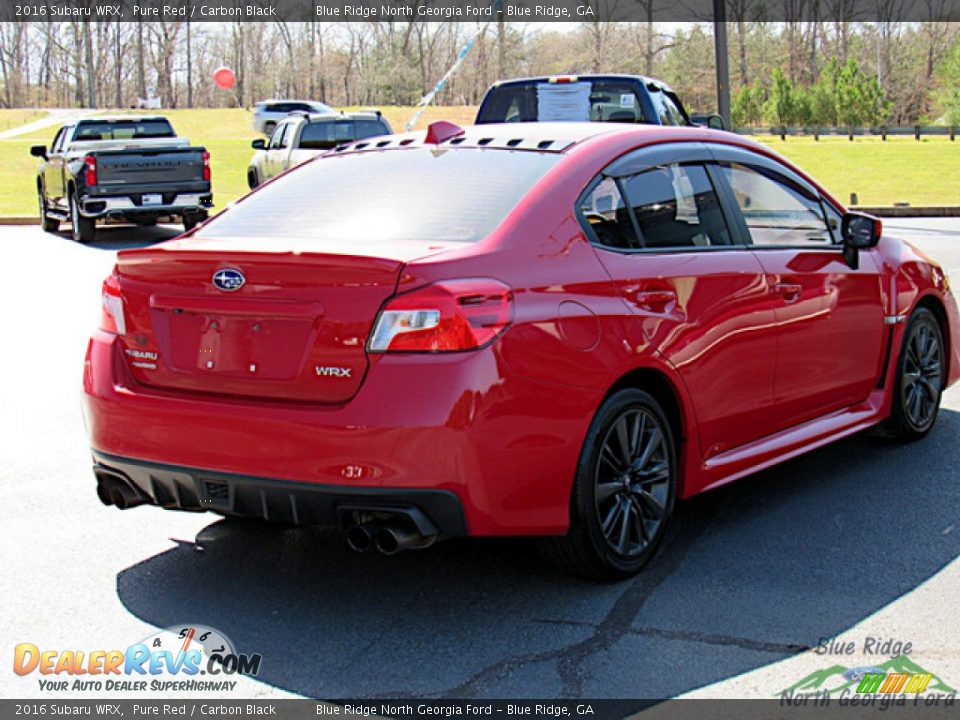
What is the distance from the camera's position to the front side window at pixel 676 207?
5332 millimetres

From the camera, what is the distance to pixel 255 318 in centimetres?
455

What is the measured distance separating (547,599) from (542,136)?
188cm

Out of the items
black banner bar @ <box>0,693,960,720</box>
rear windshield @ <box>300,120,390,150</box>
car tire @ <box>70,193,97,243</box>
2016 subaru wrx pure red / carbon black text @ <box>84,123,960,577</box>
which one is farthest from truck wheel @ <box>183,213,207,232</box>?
black banner bar @ <box>0,693,960,720</box>

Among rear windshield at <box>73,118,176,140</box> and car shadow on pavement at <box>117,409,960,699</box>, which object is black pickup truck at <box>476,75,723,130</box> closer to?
rear windshield at <box>73,118,176,140</box>

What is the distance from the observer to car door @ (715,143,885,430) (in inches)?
232

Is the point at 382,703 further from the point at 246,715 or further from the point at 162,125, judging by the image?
the point at 162,125

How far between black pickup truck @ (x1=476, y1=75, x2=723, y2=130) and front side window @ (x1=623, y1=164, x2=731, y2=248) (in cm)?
953

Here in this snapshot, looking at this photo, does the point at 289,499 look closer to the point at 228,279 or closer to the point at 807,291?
the point at 228,279

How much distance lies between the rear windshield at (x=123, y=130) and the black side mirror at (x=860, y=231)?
1822 cm

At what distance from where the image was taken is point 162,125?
23.7 m

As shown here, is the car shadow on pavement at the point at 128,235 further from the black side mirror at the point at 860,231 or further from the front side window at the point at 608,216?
the front side window at the point at 608,216

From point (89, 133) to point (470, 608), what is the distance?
1992 centimetres

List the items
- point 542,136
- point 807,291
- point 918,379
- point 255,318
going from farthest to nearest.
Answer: point 918,379 → point 807,291 → point 542,136 → point 255,318

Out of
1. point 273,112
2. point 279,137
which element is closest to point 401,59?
point 273,112
